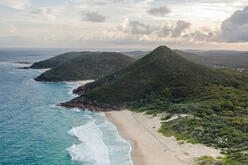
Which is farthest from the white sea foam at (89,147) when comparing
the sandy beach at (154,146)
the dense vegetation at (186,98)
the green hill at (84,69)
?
the green hill at (84,69)

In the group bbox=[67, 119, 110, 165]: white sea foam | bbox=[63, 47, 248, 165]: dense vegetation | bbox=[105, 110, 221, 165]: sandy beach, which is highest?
bbox=[63, 47, 248, 165]: dense vegetation

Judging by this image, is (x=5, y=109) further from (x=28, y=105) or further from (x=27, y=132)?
(x=27, y=132)

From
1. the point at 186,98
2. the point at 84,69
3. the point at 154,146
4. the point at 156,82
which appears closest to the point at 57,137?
the point at 154,146

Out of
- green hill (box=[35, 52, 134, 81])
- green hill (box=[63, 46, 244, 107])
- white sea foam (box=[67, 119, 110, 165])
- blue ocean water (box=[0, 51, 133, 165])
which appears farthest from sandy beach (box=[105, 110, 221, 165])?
green hill (box=[35, 52, 134, 81])

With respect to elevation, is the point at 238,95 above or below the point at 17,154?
above

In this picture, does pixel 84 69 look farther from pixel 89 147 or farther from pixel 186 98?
pixel 89 147

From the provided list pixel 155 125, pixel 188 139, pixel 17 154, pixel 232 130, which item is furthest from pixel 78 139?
pixel 232 130

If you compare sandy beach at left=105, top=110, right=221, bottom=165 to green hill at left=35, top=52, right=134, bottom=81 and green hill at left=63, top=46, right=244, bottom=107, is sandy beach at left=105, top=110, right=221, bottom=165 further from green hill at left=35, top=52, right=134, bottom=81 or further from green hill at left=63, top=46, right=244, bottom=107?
green hill at left=35, top=52, right=134, bottom=81
